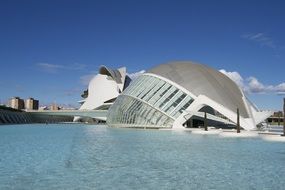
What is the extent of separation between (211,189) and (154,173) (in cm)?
305

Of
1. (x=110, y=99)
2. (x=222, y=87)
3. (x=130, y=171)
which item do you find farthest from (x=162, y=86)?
(x=110, y=99)

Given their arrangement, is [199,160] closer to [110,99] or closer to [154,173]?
[154,173]

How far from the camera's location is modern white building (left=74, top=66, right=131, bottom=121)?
104625 mm

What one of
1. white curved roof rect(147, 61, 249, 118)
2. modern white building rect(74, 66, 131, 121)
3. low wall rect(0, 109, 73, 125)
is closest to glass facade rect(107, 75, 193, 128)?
white curved roof rect(147, 61, 249, 118)

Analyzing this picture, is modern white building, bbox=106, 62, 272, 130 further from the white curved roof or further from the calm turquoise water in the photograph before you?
the calm turquoise water

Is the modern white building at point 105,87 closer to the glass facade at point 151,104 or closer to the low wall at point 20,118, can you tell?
the low wall at point 20,118

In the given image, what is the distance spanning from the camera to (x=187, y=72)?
5281 centimetres

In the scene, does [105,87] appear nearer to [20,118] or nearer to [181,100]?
[20,118]

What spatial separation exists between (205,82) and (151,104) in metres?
7.32

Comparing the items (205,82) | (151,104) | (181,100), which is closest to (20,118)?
(151,104)

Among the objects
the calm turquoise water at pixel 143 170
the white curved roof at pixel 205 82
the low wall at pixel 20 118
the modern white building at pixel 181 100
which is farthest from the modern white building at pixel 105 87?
the calm turquoise water at pixel 143 170

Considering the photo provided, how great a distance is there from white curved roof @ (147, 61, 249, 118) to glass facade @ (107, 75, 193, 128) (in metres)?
1.49

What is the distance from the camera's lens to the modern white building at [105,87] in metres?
105

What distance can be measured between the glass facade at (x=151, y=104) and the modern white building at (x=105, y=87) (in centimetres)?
4726
